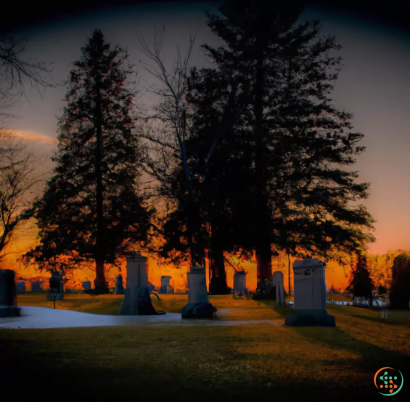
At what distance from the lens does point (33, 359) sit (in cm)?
718

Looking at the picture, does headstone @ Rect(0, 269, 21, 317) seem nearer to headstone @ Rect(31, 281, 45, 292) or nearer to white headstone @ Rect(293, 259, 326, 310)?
white headstone @ Rect(293, 259, 326, 310)

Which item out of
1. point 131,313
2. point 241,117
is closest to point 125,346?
point 131,313

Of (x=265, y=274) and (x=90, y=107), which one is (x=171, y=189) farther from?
(x=90, y=107)

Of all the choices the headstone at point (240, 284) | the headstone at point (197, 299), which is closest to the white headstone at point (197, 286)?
the headstone at point (197, 299)

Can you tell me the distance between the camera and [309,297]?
522 inches

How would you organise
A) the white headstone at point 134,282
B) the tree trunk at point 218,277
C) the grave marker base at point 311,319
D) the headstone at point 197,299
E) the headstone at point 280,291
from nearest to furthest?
the grave marker base at point 311,319 → the headstone at point 197,299 → the white headstone at point 134,282 → the headstone at point 280,291 → the tree trunk at point 218,277

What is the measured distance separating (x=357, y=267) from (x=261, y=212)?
753 centimetres

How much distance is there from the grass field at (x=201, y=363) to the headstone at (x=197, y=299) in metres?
5.88

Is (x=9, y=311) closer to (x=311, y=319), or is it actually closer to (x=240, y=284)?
(x=311, y=319)

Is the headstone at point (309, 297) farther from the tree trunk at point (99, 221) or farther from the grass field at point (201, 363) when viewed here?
the tree trunk at point (99, 221)

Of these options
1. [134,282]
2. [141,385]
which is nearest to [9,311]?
[134,282]

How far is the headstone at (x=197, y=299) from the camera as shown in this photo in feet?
57.3

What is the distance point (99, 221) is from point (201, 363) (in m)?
30.1

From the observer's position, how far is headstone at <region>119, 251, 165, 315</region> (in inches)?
743
